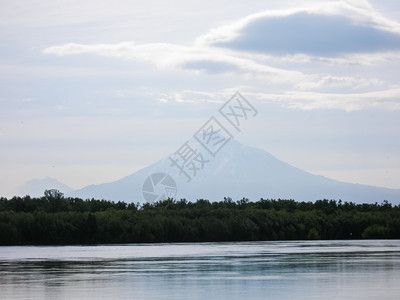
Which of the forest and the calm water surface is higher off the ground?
the forest

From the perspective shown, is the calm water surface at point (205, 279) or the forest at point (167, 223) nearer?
the calm water surface at point (205, 279)

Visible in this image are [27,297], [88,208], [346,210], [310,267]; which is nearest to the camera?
[27,297]

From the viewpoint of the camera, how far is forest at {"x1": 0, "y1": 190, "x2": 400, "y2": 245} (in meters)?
86.4

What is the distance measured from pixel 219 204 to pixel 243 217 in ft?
54.5

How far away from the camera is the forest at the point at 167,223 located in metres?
86.4

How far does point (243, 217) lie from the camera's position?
9844 cm

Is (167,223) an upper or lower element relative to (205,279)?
upper

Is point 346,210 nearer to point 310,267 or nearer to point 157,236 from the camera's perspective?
point 157,236

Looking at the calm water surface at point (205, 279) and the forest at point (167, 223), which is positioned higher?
the forest at point (167, 223)

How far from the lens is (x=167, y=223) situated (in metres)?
93.9

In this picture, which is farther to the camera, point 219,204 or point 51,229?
point 219,204

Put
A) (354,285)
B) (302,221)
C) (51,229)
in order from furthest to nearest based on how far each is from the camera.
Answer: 1. (302,221)
2. (51,229)
3. (354,285)

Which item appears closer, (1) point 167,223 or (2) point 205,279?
(2) point 205,279

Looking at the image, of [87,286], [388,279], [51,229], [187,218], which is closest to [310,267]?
[388,279]
